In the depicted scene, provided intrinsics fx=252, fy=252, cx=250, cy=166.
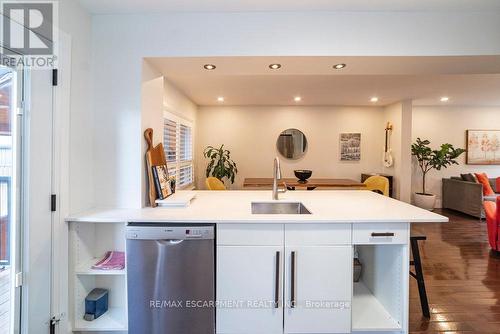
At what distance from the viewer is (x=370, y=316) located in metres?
1.80

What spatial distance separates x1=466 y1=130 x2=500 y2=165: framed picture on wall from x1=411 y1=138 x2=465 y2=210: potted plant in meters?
0.52

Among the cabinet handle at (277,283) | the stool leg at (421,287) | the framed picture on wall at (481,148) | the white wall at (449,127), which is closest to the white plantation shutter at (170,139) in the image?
the cabinet handle at (277,283)

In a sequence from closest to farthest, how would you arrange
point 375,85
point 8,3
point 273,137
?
1. point 8,3
2. point 375,85
3. point 273,137

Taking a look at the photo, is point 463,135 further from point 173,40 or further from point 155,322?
point 155,322

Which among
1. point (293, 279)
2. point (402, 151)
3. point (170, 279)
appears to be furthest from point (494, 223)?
point (170, 279)

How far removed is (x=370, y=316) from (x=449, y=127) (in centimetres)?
619

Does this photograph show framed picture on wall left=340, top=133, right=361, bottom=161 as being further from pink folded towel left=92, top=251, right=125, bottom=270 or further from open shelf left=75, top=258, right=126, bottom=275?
open shelf left=75, top=258, right=126, bottom=275

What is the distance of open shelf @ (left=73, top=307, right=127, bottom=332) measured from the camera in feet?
5.71

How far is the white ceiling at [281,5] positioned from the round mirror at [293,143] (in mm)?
4207

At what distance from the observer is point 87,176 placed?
1933mm

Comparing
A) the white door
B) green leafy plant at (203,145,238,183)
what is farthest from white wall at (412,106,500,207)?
the white door

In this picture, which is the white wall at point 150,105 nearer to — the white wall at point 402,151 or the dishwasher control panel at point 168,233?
the dishwasher control panel at point 168,233

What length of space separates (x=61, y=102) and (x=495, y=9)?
3.18 metres

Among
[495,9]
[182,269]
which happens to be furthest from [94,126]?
[495,9]
